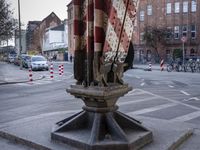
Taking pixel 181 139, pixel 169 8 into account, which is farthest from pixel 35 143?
pixel 169 8

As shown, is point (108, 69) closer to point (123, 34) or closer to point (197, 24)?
point (123, 34)

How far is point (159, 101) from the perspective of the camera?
39.0 feet

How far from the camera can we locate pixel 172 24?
178ft

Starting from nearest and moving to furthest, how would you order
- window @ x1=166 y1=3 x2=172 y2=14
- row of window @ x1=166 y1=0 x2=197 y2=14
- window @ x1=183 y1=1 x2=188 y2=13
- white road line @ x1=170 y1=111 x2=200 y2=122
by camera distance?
white road line @ x1=170 y1=111 x2=200 y2=122 → row of window @ x1=166 y1=0 x2=197 y2=14 → window @ x1=183 y1=1 x2=188 y2=13 → window @ x1=166 y1=3 x2=172 y2=14

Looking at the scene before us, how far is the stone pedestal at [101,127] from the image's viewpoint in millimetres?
4680

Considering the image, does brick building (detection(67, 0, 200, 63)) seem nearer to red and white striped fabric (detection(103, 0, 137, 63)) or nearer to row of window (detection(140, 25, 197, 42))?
row of window (detection(140, 25, 197, 42))

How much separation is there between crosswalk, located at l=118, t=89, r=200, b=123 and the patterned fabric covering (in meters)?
3.33

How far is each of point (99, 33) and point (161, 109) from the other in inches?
224

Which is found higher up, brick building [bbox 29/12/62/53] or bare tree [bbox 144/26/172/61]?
A: brick building [bbox 29/12/62/53]

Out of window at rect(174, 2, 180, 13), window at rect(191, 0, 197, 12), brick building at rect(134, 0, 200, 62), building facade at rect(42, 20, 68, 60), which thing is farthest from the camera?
building facade at rect(42, 20, 68, 60)

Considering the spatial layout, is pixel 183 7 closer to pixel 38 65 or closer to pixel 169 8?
pixel 169 8

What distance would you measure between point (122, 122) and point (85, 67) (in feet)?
3.33

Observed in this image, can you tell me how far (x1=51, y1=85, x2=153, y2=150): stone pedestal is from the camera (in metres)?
4.68

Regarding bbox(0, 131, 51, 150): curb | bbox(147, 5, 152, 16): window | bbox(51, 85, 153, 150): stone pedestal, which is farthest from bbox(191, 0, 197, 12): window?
bbox(0, 131, 51, 150): curb
